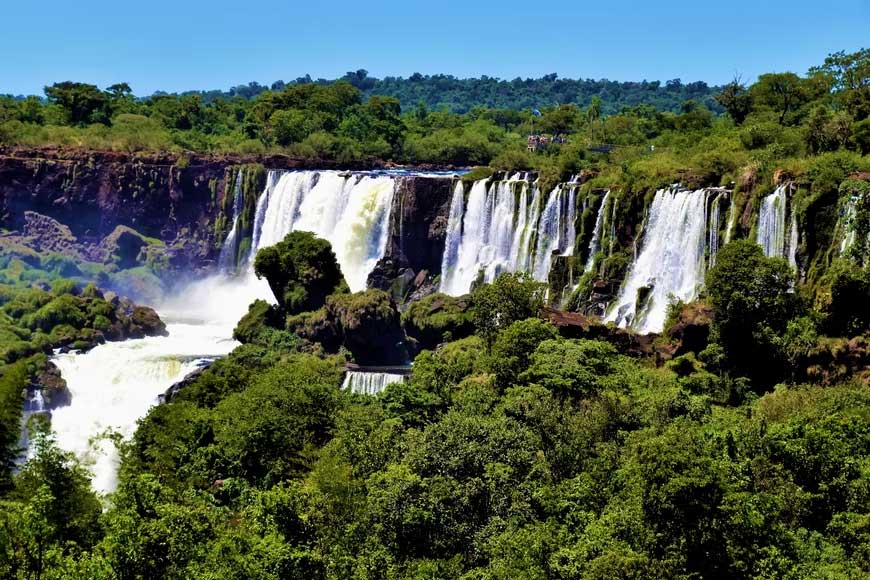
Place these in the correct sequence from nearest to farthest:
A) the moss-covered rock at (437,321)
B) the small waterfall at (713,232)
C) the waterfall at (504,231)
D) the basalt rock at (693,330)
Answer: the basalt rock at (693,330) < the small waterfall at (713,232) < the moss-covered rock at (437,321) < the waterfall at (504,231)

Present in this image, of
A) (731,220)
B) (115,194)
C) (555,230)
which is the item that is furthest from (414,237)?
(115,194)

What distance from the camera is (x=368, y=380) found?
4078 centimetres

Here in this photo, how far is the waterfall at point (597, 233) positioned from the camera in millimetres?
47812

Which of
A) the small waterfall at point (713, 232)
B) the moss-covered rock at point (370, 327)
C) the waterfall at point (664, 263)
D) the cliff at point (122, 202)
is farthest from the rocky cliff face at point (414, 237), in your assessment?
the small waterfall at point (713, 232)

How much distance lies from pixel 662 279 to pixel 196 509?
27.6 meters

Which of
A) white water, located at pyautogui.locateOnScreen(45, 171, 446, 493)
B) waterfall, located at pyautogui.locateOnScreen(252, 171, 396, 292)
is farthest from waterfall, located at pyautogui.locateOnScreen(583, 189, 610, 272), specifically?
waterfall, located at pyautogui.locateOnScreen(252, 171, 396, 292)

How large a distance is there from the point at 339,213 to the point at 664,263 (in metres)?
22.9

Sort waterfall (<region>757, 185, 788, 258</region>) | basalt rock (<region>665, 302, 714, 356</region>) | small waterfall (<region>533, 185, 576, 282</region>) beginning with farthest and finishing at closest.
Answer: small waterfall (<region>533, 185, 576, 282</region>) < waterfall (<region>757, 185, 788, 258</region>) < basalt rock (<region>665, 302, 714, 356</region>)

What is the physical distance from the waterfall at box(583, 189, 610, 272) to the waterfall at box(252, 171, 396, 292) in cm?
1429

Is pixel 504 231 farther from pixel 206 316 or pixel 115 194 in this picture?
pixel 115 194

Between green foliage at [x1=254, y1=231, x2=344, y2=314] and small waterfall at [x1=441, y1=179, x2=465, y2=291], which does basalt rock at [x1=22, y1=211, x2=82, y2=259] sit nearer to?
green foliage at [x1=254, y1=231, x2=344, y2=314]

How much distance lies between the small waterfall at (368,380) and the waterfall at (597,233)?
11.9 m

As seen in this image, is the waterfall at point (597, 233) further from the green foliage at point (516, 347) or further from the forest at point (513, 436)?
the green foliage at point (516, 347)

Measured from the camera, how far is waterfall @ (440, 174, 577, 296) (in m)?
50.4
